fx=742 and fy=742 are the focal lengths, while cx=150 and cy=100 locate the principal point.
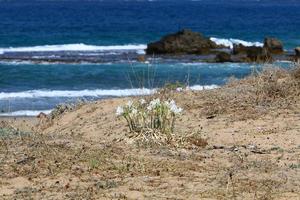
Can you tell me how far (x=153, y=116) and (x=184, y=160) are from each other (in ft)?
4.39

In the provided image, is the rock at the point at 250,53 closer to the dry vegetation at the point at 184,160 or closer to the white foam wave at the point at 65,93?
the white foam wave at the point at 65,93

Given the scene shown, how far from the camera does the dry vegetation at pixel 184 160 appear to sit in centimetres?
642

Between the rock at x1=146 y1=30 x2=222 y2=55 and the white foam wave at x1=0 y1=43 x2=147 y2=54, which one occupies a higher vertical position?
the rock at x1=146 y1=30 x2=222 y2=55

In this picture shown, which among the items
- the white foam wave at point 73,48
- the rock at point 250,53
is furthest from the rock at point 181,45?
the rock at point 250,53

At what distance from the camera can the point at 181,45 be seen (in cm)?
3831

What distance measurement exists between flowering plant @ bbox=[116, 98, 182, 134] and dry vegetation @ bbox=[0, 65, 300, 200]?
0.78ft

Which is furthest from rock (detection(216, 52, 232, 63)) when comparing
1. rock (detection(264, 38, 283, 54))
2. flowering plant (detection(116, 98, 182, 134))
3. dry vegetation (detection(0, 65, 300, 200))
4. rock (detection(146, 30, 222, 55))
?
flowering plant (detection(116, 98, 182, 134))

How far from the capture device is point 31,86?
24562 mm

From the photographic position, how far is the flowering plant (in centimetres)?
872

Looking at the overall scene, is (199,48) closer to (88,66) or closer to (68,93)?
(88,66)

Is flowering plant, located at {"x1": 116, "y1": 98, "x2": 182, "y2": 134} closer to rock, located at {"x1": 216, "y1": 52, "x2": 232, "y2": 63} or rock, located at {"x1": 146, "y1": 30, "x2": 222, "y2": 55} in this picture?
rock, located at {"x1": 216, "y1": 52, "x2": 232, "y2": 63}

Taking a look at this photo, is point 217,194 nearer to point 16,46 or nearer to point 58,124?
point 58,124

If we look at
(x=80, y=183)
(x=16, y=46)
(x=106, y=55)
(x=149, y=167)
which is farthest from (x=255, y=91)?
(x=16, y=46)

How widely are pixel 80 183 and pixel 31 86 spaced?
18.2m
